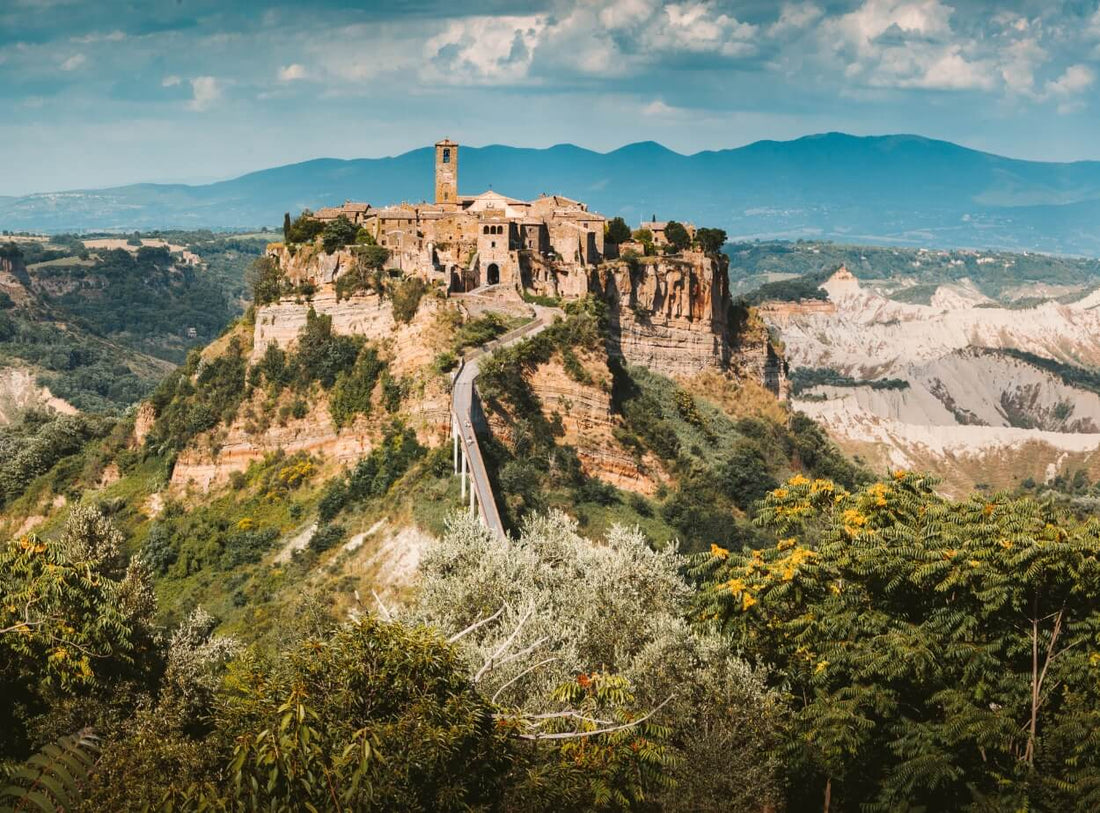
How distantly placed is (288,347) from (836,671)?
37.6m

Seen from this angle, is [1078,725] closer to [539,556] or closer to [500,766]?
[500,766]

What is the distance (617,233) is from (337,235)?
52.0ft

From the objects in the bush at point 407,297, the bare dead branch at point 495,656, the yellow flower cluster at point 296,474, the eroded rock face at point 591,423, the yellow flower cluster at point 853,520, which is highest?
the bush at point 407,297

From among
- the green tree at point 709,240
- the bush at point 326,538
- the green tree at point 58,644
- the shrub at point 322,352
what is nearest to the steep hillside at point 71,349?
the shrub at point 322,352

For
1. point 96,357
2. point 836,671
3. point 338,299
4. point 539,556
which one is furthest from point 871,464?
point 96,357

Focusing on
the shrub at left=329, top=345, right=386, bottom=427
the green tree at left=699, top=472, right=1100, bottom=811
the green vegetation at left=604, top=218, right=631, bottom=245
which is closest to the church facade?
the green vegetation at left=604, top=218, right=631, bottom=245

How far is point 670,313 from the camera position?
2435 inches

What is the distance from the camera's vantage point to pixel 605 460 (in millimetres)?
48625

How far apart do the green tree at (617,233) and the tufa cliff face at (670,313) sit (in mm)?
2962

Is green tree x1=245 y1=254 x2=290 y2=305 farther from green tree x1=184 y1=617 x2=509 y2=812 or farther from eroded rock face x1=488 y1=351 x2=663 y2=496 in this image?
green tree x1=184 y1=617 x2=509 y2=812

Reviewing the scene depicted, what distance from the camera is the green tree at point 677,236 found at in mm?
64500

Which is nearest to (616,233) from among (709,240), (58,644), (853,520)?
(709,240)

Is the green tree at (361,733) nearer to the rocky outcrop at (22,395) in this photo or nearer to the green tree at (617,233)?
the green tree at (617,233)

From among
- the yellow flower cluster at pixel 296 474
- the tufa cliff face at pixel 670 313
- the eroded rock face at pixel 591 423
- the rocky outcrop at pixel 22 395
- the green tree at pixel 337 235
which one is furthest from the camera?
the rocky outcrop at pixel 22 395
